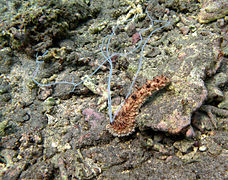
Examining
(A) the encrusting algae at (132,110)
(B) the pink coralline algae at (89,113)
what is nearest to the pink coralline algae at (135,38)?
(A) the encrusting algae at (132,110)

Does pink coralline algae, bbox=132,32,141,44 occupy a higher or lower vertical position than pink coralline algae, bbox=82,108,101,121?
higher

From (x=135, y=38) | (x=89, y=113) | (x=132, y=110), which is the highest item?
(x=135, y=38)

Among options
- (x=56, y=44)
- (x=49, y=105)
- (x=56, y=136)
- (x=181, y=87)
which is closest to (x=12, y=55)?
(x=56, y=44)

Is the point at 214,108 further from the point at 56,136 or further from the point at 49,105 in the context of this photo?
the point at 49,105

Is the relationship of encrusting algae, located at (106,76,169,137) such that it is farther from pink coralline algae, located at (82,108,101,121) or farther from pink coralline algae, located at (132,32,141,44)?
pink coralline algae, located at (132,32,141,44)

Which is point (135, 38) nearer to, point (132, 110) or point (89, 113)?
point (132, 110)

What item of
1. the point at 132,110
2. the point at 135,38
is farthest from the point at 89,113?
the point at 135,38

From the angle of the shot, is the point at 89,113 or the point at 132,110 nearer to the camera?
the point at 132,110

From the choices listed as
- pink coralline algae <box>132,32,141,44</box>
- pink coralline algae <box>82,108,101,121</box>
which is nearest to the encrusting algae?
pink coralline algae <box>82,108,101,121</box>
